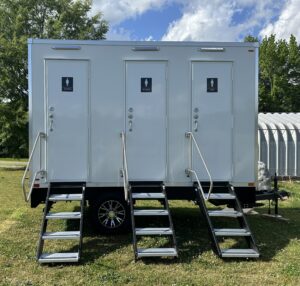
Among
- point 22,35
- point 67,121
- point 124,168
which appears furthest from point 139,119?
point 22,35

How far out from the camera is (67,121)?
26.2 ft

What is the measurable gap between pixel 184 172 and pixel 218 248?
1.76 meters

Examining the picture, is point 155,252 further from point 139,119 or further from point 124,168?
point 139,119

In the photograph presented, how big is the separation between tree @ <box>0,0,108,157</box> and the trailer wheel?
16.5 meters

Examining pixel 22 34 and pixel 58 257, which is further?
pixel 22 34

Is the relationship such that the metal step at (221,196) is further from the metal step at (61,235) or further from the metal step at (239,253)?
the metal step at (61,235)

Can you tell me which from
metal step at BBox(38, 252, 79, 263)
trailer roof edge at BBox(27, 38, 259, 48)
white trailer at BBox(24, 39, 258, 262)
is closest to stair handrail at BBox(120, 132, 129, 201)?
white trailer at BBox(24, 39, 258, 262)

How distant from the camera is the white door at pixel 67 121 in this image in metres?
7.95

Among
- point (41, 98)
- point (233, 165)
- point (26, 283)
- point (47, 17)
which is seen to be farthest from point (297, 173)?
point (47, 17)

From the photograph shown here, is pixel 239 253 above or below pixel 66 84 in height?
below

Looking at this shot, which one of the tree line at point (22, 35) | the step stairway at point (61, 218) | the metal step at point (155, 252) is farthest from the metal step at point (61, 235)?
the tree line at point (22, 35)

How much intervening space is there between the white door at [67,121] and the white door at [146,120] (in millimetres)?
805

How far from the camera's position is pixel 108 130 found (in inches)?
318

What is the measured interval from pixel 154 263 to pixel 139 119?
8.79 ft
